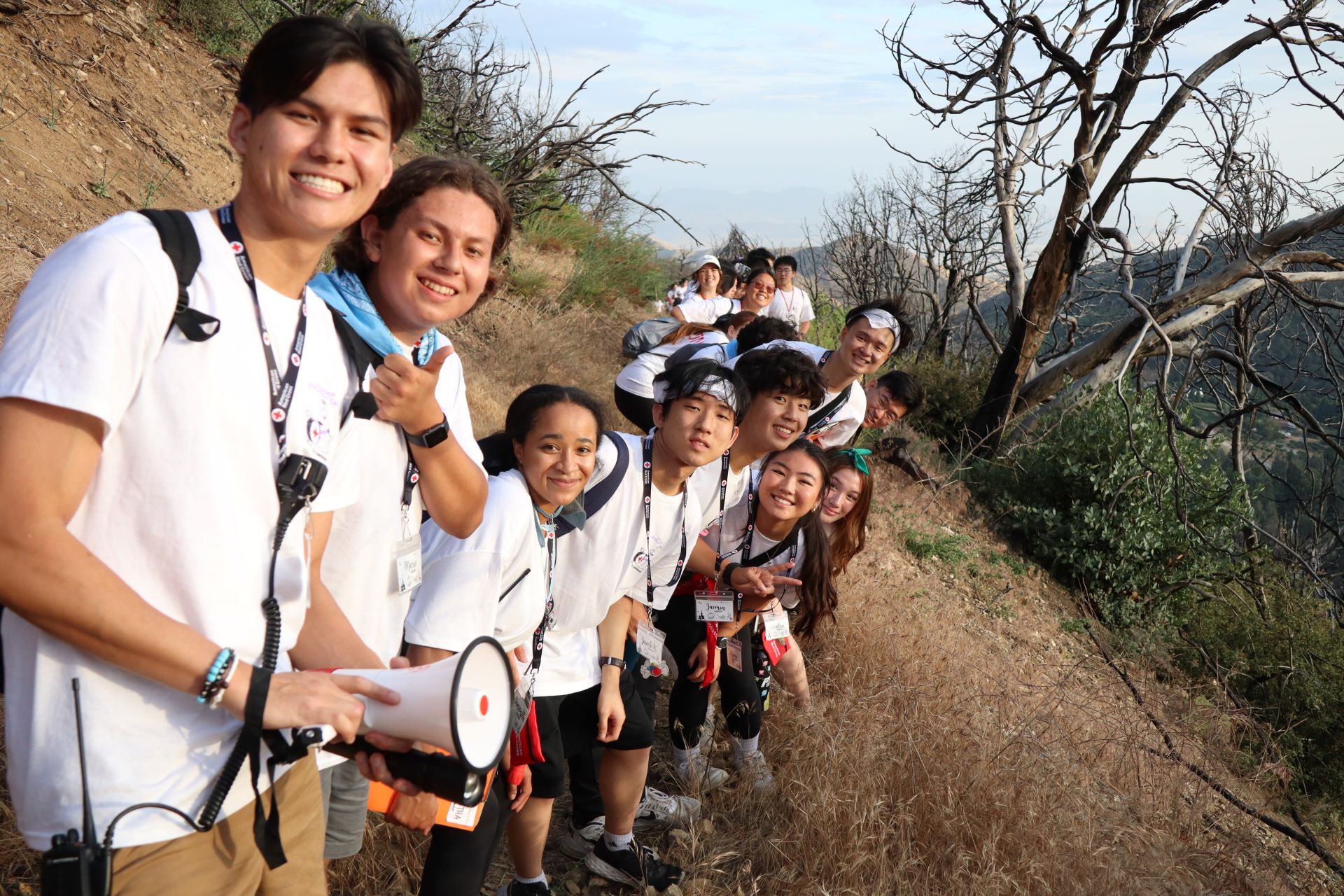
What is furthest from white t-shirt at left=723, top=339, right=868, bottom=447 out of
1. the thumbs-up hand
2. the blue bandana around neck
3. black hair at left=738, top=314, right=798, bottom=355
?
the thumbs-up hand

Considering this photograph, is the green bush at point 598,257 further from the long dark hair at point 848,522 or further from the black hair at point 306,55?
the black hair at point 306,55

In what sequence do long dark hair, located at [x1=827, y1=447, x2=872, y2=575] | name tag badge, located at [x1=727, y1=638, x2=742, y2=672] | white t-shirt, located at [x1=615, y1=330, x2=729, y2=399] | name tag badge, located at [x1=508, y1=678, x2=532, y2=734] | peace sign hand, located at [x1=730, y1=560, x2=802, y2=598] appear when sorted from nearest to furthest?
name tag badge, located at [x1=508, y1=678, x2=532, y2=734] → peace sign hand, located at [x1=730, y1=560, x2=802, y2=598] → name tag badge, located at [x1=727, y1=638, x2=742, y2=672] → long dark hair, located at [x1=827, y1=447, x2=872, y2=575] → white t-shirt, located at [x1=615, y1=330, x2=729, y2=399]

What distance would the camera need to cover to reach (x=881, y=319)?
4.92 meters

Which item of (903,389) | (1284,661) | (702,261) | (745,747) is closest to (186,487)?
(745,747)

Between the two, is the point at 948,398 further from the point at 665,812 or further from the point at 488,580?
the point at 488,580

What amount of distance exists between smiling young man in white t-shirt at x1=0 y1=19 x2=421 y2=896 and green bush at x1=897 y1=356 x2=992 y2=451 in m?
11.0

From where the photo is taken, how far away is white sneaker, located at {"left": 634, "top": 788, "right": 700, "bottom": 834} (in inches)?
137

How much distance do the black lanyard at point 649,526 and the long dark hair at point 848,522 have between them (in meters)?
1.12

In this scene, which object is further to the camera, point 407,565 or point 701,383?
point 701,383

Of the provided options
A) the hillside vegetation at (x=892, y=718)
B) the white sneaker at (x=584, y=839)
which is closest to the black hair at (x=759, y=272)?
the hillside vegetation at (x=892, y=718)

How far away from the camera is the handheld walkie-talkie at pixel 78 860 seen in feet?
3.76

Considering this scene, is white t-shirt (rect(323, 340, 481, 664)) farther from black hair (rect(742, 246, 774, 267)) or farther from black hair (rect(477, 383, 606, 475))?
black hair (rect(742, 246, 774, 267))

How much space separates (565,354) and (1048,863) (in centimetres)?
740

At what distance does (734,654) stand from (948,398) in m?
9.41
